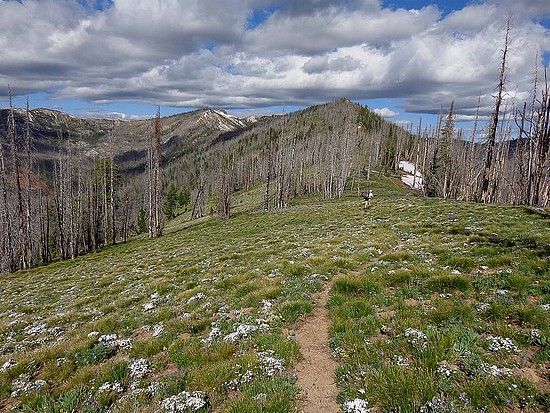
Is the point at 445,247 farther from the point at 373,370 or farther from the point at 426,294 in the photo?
the point at 373,370

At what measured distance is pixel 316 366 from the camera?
7879mm

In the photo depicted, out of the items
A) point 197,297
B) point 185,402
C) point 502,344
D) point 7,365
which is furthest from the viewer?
point 197,297

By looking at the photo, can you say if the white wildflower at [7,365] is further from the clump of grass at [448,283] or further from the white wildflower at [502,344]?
the clump of grass at [448,283]

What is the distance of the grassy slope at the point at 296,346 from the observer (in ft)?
20.9

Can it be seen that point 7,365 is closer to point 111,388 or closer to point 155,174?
point 111,388

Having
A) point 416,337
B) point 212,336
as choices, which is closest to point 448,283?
point 416,337

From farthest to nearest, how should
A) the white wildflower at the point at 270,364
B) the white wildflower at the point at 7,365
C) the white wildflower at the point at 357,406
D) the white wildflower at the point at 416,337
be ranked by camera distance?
the white wildflower at the point at 7,365, the white wildflower at the point at 416,337, the white wildflower at the point at 270,364, the white wildflower at the point at 357,406

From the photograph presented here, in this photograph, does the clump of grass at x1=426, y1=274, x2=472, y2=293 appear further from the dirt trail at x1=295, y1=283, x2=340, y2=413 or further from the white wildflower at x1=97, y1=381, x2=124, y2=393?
the white wildflower at x1=97, y1=381, x2=124, y2=393

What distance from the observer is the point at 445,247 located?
53.1ft

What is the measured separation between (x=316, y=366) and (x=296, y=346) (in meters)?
0.86

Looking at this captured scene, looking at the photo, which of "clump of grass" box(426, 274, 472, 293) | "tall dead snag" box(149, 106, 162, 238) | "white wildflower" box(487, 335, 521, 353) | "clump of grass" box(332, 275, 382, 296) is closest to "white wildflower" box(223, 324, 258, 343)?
"clump of grass" box(332, 275, 382, 296)

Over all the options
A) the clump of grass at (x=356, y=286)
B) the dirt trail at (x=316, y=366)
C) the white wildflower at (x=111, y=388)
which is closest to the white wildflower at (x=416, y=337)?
the dirt trail at (x=316, y=366)

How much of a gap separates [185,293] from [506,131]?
80.9 metres

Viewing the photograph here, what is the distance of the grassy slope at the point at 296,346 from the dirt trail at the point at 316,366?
0.29 m
